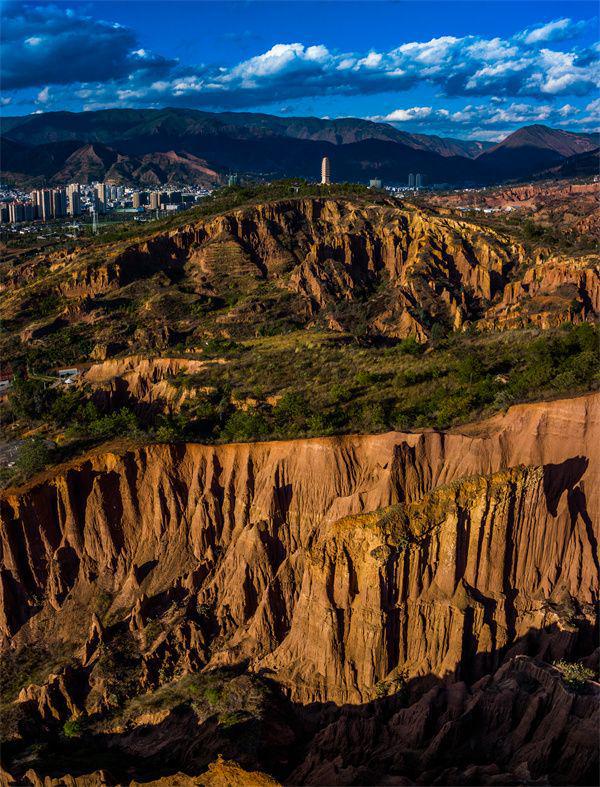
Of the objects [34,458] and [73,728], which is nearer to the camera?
[73,728]

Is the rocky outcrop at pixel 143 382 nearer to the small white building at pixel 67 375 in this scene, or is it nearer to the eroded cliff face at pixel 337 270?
the small white building at pixel 67 375

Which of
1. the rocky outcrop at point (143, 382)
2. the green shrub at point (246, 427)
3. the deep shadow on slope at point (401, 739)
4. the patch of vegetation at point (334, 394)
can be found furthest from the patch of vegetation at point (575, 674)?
the rocky outcrop at point (143, 382)

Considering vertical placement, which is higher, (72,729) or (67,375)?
(67,375)

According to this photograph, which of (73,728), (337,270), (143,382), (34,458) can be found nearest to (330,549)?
(73,728)

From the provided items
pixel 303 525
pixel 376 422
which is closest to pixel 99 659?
pixel 303 525

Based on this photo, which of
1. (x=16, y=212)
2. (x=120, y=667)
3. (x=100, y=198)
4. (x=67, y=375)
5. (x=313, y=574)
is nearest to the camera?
(x=313, y=574)

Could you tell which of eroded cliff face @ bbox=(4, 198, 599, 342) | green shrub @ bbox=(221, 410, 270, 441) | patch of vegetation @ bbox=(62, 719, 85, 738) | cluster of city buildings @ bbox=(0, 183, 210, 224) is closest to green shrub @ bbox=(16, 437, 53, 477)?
green shrub @ bbox=(221, 410, 270, 441)

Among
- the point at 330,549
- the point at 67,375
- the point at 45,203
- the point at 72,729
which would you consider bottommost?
the point at 72,729

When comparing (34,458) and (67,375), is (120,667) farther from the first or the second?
(67,375)
